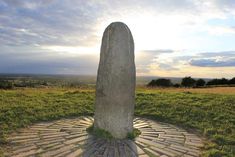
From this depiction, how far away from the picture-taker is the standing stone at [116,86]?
6.85 metres

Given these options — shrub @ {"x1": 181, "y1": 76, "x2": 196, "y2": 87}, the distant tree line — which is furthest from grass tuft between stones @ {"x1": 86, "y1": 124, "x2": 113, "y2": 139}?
shrub @ {"x1": 181, "y1": 76, "x2": 196, "y2": 87}

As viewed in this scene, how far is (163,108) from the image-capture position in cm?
1039

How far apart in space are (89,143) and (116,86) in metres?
1.38

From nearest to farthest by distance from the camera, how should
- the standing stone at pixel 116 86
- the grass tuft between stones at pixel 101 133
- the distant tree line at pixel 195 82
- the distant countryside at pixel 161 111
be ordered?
the grass tuft between stones at pixel 101 133 < the standing stone at pixel 116 86 < the distant countryside at pixel 161 111 < the distant tree line at pixel 195 82

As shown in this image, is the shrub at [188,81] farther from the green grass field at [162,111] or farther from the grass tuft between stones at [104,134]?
the grass tuft between stones at [104,134]

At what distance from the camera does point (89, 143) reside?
6258mm

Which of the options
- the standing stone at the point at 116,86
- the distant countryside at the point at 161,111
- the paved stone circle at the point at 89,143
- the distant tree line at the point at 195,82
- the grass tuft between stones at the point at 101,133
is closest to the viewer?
the paved stone circle at the point at 89,143

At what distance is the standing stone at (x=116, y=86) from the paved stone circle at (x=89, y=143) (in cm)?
41

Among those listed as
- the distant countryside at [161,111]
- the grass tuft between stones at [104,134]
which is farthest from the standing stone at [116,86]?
the distant countryside at [161,111]

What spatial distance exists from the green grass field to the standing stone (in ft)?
6.18

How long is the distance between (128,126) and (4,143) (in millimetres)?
2631

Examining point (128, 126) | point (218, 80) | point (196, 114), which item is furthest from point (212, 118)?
point (218, 80)

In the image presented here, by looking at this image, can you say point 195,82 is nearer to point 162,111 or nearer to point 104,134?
point 162,111

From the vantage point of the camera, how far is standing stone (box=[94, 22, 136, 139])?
685cm
